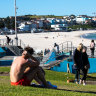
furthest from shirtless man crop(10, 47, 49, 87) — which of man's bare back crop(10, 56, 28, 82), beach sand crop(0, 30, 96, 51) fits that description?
beach sand crop(0, 30, 96, 51)

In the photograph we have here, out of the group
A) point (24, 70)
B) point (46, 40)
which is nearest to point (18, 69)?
point (24, 70)

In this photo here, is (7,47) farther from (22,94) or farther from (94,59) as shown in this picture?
(22,94)

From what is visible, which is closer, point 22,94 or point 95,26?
point 22,94

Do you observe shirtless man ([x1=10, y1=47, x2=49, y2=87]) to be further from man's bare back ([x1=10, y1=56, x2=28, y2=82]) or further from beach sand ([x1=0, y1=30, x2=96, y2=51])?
beach sand ([x1=0, y1=30, x2=96, y2=51])

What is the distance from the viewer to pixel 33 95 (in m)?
5.73

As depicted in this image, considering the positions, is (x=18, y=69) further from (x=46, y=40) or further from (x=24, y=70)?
(x=46, y=40)

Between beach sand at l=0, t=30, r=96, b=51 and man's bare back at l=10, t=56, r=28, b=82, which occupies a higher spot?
man's bare back at l=10, t=56, r=28, b=82

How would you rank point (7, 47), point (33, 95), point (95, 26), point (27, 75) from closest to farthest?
point (33, 95), point (27, 75), point (7, 47), point (95, 26)

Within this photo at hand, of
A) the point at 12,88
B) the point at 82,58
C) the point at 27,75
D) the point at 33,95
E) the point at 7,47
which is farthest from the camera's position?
the point at 7,47

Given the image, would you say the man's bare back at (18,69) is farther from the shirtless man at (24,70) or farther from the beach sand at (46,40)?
the beach sand at (46,40)

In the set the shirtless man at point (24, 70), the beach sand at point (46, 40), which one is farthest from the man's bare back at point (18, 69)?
the beach sand at point (46, 40)

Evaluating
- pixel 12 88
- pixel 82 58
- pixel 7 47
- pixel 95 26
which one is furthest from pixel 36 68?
pixel 95 26

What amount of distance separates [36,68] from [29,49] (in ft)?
1.50

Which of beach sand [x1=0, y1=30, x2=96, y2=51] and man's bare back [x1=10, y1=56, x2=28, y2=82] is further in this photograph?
beach sand [x1=0, y1=30, x2=96, y2=51]
